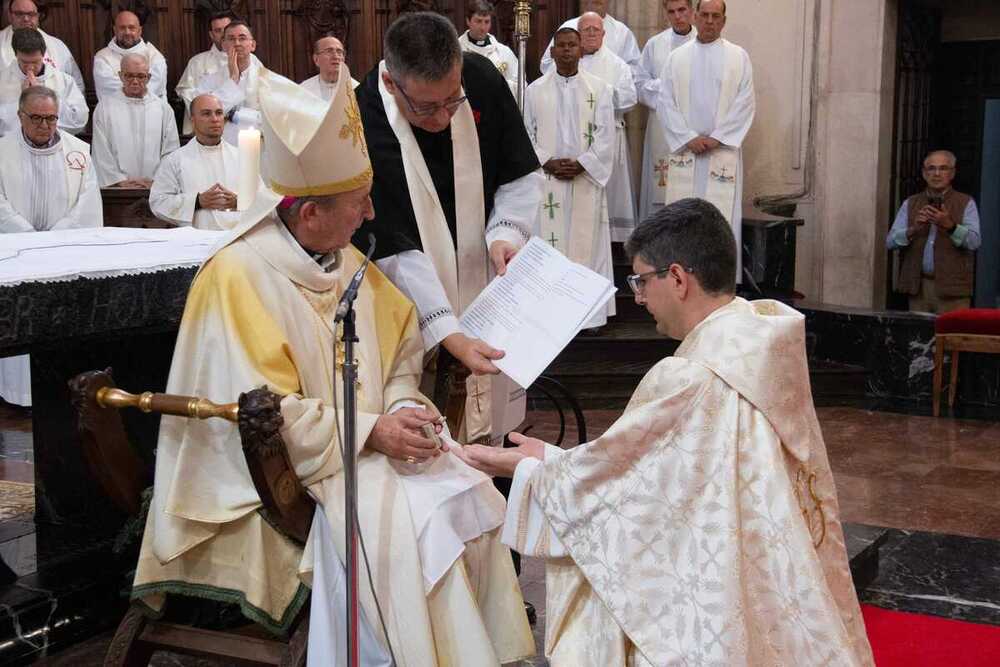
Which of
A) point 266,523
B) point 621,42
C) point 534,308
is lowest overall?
point 266,523

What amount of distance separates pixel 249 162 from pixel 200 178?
392 centimetres

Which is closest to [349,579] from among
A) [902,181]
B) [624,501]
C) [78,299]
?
[624,501]

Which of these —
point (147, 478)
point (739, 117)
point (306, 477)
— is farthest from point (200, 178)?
point (306, 477)

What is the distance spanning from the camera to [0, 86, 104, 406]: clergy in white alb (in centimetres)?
716

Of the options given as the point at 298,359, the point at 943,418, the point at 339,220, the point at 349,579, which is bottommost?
the point at 943,418

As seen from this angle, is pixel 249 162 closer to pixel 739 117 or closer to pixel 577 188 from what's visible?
pixel 577 188

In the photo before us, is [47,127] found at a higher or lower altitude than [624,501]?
higher

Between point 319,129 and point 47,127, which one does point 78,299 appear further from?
point 47,127

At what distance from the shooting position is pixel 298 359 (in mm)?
2816

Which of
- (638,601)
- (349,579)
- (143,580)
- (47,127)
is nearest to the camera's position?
(349,579)

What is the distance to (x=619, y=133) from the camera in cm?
912

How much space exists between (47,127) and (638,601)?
5.75m

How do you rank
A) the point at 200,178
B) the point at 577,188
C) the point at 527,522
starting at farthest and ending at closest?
the point at 577,188 → the point at 200,178 → the point at 527,522

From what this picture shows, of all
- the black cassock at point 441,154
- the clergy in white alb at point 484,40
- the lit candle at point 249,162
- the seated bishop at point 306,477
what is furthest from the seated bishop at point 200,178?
the seated bishop at point 306,477
